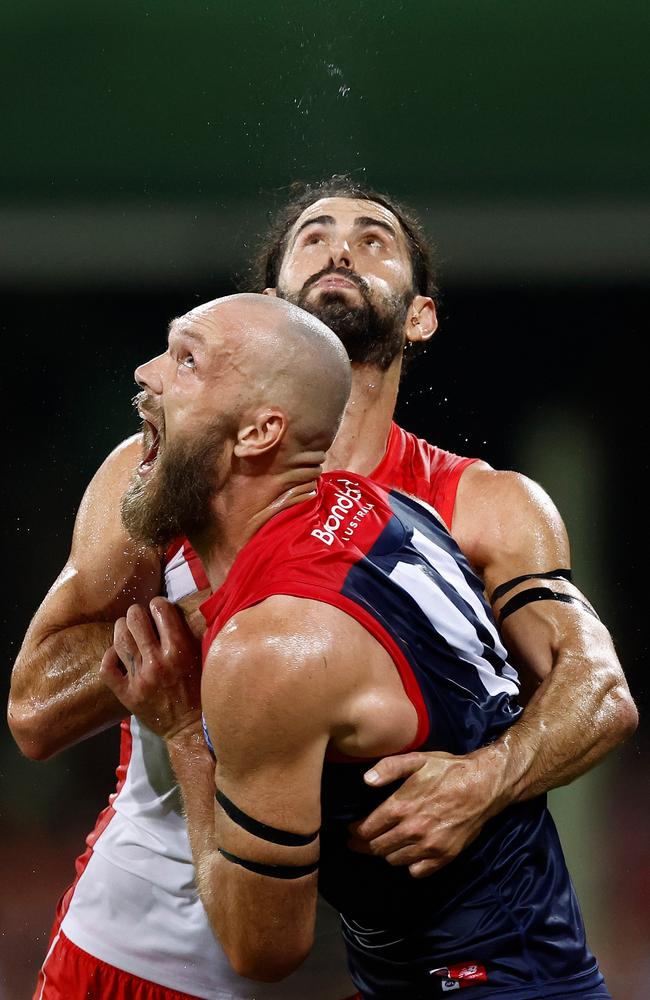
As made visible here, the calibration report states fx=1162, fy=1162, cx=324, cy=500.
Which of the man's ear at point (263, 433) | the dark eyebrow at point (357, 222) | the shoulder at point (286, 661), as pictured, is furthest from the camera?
the dark eyebrow at point (357, 222)

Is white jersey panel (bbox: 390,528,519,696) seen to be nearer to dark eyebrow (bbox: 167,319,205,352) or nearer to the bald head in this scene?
the bald head

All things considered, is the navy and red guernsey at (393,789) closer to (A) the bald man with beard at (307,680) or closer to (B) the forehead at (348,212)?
(A) the bald man with beard at (307,680)

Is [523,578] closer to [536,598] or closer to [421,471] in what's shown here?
[536,598]

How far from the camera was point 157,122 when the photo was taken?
677 centimetres

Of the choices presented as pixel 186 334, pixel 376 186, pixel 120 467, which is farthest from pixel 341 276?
pixel 376 186

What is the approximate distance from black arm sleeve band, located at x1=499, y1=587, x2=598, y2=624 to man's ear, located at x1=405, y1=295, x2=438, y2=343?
868mm

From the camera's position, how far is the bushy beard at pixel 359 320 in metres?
2.88

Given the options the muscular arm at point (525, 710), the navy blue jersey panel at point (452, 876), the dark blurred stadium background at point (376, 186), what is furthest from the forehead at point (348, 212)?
the dark blurred stadium background at point (376, 186)

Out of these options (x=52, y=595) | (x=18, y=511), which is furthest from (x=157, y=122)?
(x=52, y=595)

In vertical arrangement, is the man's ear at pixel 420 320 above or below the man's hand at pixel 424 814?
above

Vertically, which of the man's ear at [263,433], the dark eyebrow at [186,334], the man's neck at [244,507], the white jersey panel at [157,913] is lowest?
the white jersey panel at [157,913]

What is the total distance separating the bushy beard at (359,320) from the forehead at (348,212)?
246 millimetres

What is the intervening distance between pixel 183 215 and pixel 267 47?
1.15m

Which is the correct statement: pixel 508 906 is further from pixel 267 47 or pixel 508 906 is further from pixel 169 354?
pixel 267 47
